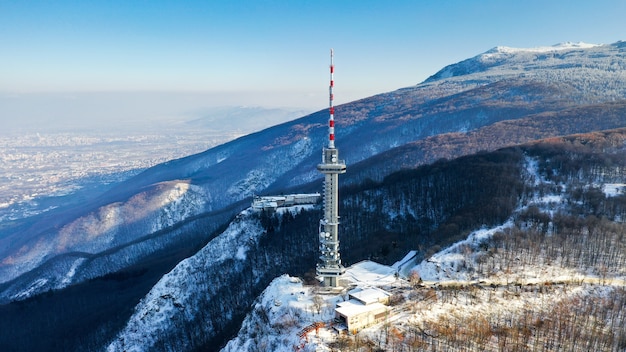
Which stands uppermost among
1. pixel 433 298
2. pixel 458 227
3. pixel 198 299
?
pixel 458 227

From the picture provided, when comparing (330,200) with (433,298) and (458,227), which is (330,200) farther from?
(458,227)

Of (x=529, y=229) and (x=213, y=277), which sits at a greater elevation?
(x=529, y=229)

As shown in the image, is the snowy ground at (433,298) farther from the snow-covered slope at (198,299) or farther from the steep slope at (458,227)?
the snow-covered slope at (198,299)

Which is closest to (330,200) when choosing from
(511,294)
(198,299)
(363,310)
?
(363,310)

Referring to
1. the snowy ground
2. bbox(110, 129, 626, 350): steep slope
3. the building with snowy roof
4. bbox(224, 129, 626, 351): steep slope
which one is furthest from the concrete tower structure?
bbox(110, 129, 626, 350): steep slope

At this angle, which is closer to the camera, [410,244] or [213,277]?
[410,244]

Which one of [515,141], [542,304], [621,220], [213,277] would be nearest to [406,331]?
[542,304]

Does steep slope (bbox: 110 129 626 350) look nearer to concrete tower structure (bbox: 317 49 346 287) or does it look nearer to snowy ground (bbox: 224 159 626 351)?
snowy ground (bbox: 224 159 626 351)

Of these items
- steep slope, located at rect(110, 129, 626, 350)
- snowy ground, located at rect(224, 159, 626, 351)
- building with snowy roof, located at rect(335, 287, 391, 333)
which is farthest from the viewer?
steep slope, located at rect(110, 129, 626, 350)

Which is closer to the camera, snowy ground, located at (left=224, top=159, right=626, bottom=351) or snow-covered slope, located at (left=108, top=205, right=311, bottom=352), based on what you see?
snowy ground, located at (left=224, top=159, right=626, bottom=351)

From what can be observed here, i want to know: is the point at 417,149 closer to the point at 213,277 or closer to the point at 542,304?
the point at 213,277

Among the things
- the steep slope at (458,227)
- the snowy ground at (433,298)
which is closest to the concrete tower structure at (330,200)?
the snowy ground at (433,298)
